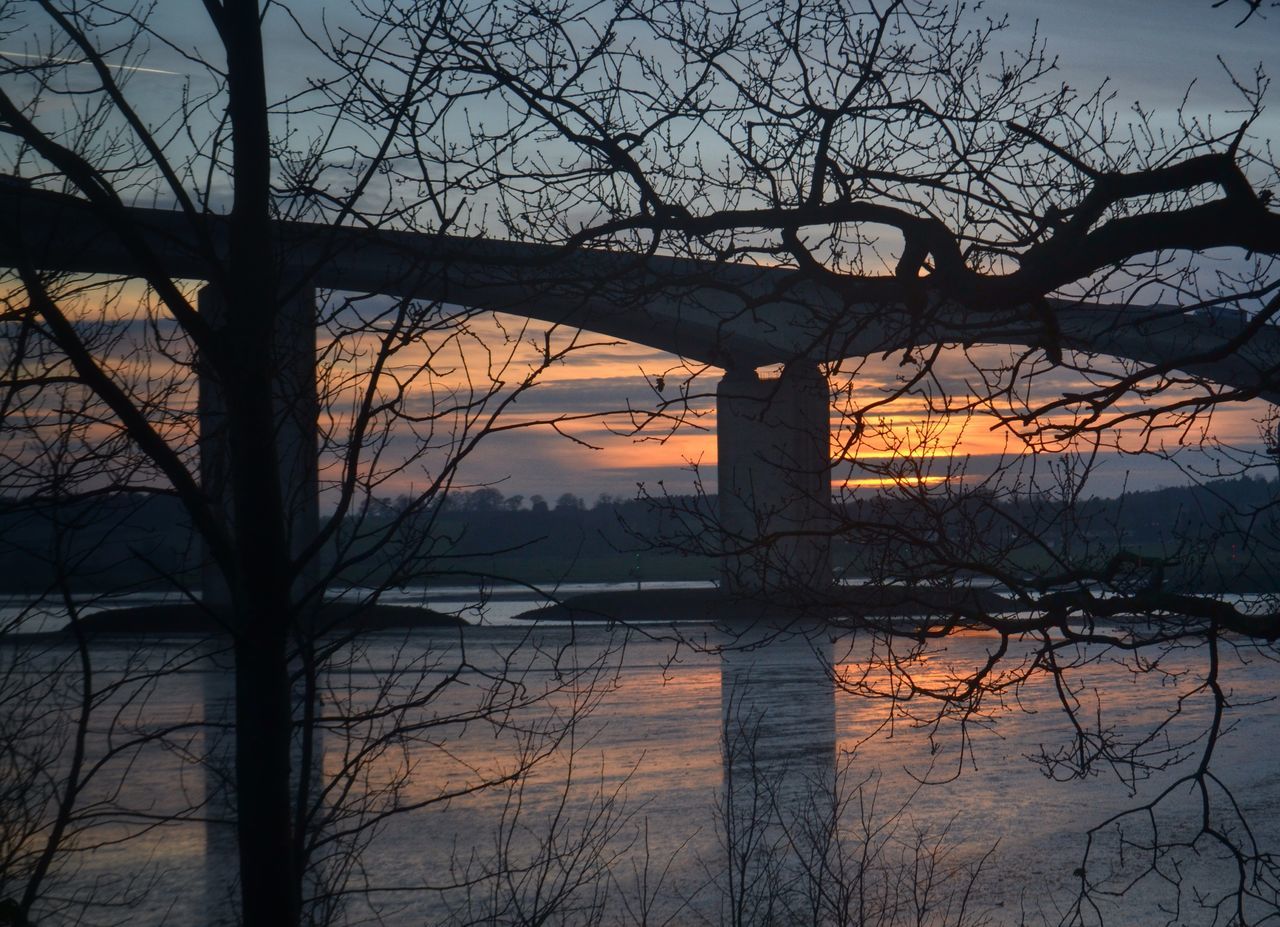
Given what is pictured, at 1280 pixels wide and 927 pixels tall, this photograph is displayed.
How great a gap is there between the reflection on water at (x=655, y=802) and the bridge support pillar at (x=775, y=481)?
509mm

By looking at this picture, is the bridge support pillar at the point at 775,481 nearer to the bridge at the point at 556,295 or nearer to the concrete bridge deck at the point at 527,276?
the bridge at the point at 556,295

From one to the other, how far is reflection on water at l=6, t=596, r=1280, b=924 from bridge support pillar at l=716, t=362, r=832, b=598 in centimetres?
51

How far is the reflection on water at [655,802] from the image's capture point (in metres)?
7.11

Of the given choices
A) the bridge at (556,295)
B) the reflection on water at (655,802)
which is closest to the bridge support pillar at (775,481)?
the bridge at (556,295)

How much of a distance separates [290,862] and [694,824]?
276 inches

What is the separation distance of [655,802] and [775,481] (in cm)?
2189

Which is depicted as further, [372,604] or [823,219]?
[823,219]

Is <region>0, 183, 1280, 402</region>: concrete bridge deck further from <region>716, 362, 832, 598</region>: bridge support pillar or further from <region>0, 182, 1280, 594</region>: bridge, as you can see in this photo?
<region>716, 362, 832, 598</region>: bridge support pillar

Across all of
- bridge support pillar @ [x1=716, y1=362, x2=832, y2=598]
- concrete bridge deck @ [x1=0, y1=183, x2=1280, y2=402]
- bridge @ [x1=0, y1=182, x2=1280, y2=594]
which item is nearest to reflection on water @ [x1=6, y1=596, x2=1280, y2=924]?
bridge support pillar @ [x1=716, y1=362, x2=832, y2=598]

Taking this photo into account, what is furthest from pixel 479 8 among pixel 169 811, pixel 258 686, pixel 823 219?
pixel 169 811

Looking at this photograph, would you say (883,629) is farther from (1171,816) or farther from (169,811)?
(169,811)

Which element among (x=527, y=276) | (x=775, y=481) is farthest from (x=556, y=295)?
(x=775, y=481)

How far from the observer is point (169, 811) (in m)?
10.7

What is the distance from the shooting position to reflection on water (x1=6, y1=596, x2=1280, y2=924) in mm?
7111
